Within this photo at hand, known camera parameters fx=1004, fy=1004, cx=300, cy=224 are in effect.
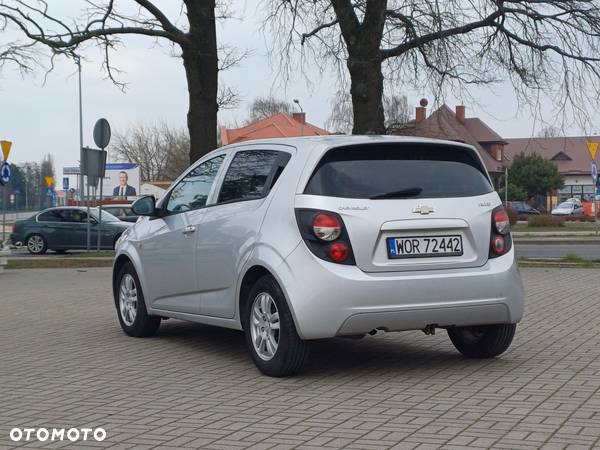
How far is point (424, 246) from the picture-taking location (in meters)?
7.05

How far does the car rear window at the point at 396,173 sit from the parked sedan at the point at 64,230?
23057 millimetres

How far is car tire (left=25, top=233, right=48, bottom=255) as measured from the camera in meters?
30.7

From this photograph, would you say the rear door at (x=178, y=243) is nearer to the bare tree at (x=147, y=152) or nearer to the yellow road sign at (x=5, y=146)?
the yellow road sign at (x=5, y=146)

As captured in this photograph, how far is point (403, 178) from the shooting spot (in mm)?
7238

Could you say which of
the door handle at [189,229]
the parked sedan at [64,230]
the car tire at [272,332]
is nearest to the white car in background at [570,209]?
the parked sedan at [64,230]

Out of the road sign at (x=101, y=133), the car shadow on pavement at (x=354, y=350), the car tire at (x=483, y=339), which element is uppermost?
the road sign at (x=101, y=133)

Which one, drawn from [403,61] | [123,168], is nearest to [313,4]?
[403,61]

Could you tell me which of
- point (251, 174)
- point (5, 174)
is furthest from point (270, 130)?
point (251, 174)

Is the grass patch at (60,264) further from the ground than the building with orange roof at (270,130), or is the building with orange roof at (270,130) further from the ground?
the building with orange roof at (270,130)

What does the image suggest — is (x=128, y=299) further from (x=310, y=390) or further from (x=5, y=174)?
(x=5, y=174)

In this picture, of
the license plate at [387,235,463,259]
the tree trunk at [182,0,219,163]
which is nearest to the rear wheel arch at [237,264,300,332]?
the license plate at [387,235,463,259]

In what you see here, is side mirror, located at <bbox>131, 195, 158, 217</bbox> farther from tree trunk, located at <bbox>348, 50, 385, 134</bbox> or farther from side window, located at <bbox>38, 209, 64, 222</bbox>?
side window, located at <bbox>38, 209, 64, 222</bbox>

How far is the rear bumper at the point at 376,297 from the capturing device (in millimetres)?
6746

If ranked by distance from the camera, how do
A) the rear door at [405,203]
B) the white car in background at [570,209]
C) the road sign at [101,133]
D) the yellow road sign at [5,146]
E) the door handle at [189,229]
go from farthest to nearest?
the white car in background at [570,209] < the yellow road sign at [5,146] < the road sign at [101,133] < the door handle at [189,229] < the rear door at [405,203]
